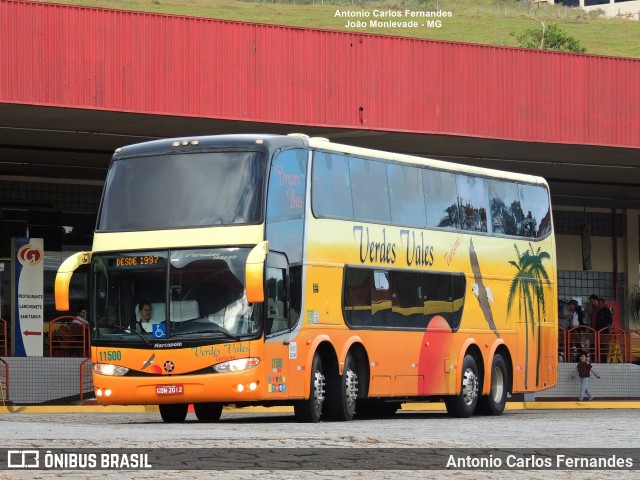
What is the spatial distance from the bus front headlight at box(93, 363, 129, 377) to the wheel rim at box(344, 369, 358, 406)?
129 inches

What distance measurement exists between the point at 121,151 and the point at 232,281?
274 cm

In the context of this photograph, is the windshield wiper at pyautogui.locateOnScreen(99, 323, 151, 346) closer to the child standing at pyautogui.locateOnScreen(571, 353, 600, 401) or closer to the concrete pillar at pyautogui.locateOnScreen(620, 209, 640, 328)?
the child standing at pyautogui.locateOnScreen(571, 353, 600, 401)

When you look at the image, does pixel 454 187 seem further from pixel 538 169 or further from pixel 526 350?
pixel 538 169

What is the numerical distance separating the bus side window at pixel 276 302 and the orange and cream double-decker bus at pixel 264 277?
24 mm

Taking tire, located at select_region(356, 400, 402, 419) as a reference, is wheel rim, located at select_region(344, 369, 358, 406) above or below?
above

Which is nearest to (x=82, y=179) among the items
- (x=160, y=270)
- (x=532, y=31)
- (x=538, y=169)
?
(x=538, y=169)

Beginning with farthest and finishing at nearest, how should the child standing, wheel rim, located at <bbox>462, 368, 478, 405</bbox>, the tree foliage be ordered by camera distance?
the tree foliage
the child standing
wheel rim, located at <bbox>462, 368, 478, 405</bbox>

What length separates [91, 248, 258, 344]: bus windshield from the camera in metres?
19.1

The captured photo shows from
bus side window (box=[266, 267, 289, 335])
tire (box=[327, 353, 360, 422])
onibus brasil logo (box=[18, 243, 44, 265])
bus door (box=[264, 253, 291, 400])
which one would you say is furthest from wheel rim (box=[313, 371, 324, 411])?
onibus brasil logo (box=[18, 243, 44, 265])

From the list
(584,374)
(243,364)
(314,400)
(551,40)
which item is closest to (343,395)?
(314,400)

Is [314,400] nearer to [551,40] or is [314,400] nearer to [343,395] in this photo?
[343,395]

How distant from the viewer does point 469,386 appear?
80.1 ft

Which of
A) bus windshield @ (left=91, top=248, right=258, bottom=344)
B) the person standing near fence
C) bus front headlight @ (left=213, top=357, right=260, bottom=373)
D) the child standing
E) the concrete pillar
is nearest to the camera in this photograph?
bus front headlight @ (left=213, top=357, right=260, bottom=373)

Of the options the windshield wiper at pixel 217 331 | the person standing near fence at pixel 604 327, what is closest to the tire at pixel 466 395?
the windshield wiper at pixel 217 331
